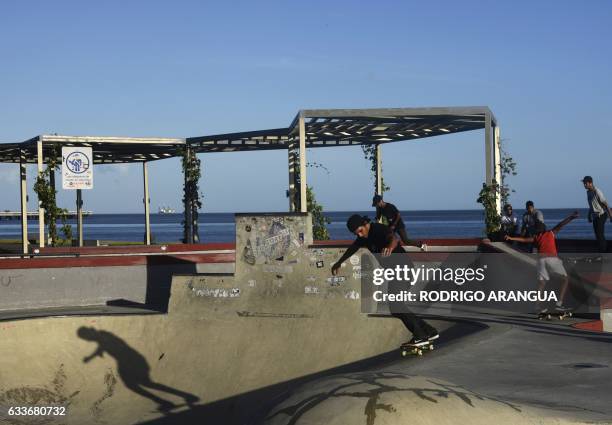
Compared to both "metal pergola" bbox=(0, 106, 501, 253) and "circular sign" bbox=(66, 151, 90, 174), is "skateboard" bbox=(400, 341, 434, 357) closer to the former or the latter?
"metal pergola" bbox=(0, 106, 501, 253)

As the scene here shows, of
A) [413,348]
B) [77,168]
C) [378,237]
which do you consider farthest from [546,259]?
[77,168]

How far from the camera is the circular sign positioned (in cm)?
2522

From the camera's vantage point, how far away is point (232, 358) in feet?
40.4

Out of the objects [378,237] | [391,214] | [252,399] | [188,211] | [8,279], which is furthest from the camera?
[188,211]

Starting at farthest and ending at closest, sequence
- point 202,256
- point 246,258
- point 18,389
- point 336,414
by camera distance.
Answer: point 202,256 < point 246,258 < point 18,389 < point 336,414

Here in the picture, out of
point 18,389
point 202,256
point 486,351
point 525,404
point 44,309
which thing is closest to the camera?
point 525,404

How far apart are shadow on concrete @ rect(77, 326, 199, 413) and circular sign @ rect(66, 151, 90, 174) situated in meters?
13.0

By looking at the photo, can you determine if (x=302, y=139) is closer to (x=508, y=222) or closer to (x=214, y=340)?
(x=508, y=222)

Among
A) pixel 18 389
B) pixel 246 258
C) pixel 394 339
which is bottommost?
pixel 18 389

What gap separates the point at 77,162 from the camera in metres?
25.3

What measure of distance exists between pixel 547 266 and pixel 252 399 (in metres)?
5.12

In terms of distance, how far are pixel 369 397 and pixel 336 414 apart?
0.97 feet

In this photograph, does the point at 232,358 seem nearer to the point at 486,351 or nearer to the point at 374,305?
the point at 374,305

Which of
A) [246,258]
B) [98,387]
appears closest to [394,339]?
[246,258]
